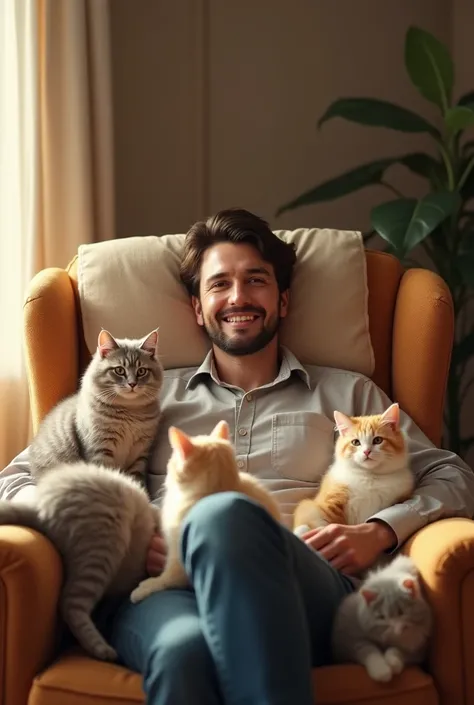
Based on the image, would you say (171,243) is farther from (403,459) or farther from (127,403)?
(403,459)

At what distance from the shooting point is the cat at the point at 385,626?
1.53m

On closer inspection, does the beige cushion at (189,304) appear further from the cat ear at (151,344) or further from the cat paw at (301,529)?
the cat paw at (301,529)

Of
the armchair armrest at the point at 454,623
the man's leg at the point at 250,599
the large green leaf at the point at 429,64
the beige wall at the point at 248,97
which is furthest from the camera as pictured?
the beige wall at the point at 248,97

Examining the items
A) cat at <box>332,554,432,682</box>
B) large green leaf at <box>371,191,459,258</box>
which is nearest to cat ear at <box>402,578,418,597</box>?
cat at <box>332,554,432,682</box>

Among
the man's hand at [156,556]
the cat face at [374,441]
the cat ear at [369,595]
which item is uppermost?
the cat face at [374,441]

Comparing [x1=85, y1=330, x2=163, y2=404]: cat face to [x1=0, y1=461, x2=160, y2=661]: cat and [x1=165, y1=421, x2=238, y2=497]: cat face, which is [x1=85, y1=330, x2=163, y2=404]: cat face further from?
[x1=165, y1=421, x2=238, y2=497]: cat face

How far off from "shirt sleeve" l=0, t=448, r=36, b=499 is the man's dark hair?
63cm

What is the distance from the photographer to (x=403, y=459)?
6.46 ft

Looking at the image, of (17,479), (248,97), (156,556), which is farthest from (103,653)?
(248,97)

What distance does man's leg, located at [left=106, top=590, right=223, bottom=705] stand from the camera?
1.37 meters

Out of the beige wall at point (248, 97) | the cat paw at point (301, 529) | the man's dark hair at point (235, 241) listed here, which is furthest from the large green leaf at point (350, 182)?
the cat paw at point (301, 529)

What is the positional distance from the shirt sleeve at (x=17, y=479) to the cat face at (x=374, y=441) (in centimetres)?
74

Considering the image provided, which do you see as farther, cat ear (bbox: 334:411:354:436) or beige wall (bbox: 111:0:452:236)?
beige wall (bbox: 111:0:452:236)

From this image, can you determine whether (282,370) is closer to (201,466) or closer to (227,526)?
(201,466)
